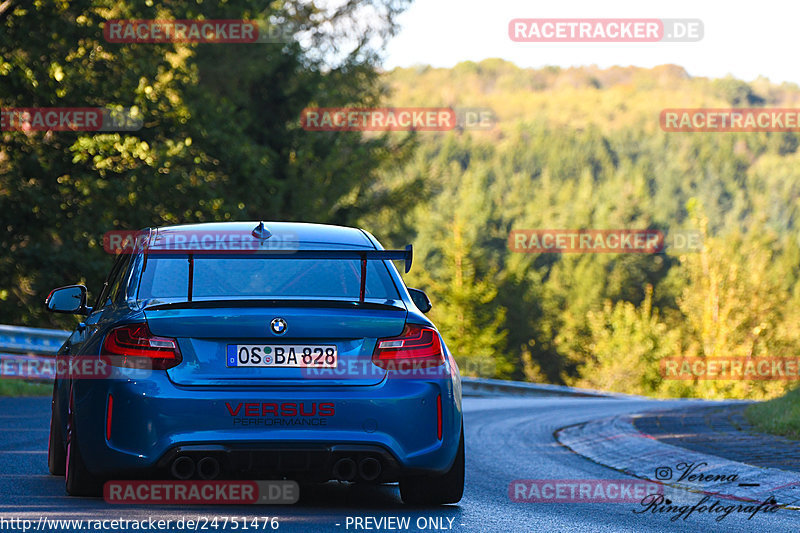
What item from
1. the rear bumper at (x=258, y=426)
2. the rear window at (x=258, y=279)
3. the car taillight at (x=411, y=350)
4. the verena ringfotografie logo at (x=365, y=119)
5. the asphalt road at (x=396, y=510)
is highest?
the verena ringfotografie logo at (x=365, y=119)

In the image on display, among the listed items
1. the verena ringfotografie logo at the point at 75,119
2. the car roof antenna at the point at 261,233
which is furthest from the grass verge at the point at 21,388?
the car roof antenna at the point at 261,233

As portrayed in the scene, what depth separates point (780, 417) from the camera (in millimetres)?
12078

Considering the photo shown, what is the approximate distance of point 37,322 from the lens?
28531 millimetres

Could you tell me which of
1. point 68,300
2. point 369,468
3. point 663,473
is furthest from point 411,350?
point 663,473

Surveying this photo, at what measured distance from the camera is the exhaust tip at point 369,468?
20.5 feet

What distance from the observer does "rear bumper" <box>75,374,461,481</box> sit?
6.06 meters

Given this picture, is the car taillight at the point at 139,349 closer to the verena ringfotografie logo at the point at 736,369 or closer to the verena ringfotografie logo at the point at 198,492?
the verena ringfotografie logo at the point at 198,492

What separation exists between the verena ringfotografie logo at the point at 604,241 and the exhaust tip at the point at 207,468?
95.9 metres

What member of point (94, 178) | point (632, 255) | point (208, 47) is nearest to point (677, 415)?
point (94, 178)

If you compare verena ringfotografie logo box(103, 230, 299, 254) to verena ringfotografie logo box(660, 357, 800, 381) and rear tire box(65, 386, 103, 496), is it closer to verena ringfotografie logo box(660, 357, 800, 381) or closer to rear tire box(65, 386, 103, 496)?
rear tire box(65, 386, 103, 496)

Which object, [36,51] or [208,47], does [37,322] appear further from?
[208,47]

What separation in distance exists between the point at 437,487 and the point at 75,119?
21307 mm

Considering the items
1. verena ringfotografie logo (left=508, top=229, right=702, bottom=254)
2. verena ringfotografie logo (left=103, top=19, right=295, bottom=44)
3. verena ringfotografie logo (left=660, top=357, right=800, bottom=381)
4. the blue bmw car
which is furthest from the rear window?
verena ringfotografie logo (left=508, top=229, right=702, bottom=254)

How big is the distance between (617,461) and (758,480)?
6.59 ft
